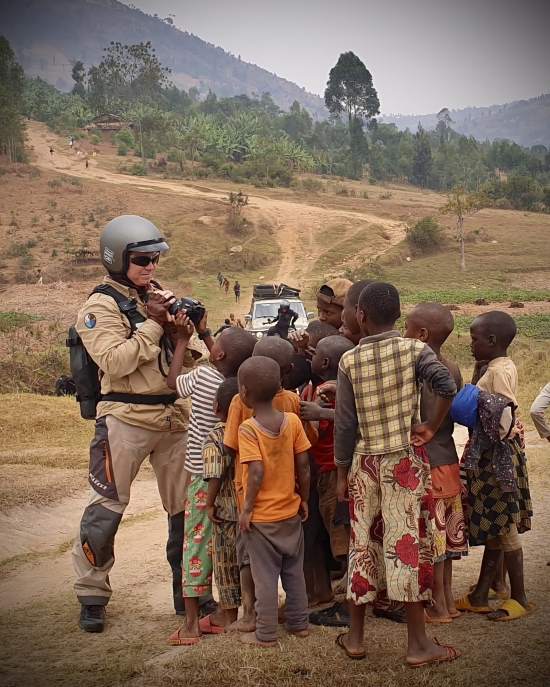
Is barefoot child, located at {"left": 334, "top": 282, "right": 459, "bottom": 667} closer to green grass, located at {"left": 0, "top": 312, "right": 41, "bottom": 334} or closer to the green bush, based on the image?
green grass, located at {"left": 0, "top": 312, "right": 41, "bottom": 334}

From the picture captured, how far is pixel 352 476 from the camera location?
365cm

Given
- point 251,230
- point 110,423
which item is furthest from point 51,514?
point 251,230

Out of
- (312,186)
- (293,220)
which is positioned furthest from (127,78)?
(293,220)

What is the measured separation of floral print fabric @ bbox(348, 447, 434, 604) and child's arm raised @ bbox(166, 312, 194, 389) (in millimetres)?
1128

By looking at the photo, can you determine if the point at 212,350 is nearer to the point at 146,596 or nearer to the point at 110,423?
the point at 110,423

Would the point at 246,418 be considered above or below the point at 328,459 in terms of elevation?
above

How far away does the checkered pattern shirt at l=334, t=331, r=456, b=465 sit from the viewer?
3.51 meters

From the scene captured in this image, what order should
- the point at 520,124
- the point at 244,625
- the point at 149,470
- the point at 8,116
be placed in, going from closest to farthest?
the point at 244,625, the point at 149,470, the point at 8,116, the point at 520,124

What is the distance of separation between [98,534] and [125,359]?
37.0 inches

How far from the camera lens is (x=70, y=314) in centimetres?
2627

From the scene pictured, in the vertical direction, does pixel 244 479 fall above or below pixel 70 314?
above

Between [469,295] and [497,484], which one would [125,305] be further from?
[469,295]

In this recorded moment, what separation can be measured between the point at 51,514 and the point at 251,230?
33.2 metres

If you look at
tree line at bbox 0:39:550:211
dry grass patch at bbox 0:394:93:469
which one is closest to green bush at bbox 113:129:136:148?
tree line at bbox 0:39:550:211
